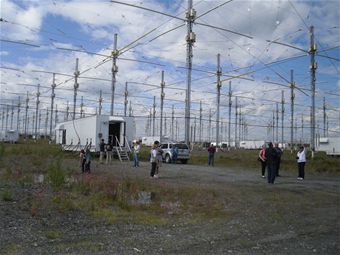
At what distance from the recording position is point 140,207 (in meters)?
12.6

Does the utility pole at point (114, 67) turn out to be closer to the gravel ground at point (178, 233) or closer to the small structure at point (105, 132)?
the small structure at point (105, 132)

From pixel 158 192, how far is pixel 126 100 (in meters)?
54.0

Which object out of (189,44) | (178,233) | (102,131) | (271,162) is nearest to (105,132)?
(102,131)

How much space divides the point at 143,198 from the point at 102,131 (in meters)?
22.7

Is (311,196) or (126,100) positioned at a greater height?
(126,100)

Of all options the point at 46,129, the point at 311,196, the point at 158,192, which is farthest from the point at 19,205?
the point at 46,129

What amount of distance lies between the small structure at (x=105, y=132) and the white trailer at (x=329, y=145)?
140 ft

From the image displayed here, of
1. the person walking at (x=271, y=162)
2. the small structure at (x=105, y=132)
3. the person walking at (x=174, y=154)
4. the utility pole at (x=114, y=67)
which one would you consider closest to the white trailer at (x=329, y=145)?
the utility pole at (x=114, y=67)

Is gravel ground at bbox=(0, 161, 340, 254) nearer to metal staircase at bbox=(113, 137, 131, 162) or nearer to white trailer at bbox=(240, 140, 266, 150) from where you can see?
metal staircase at bbox=(113, 137, 131, 162)

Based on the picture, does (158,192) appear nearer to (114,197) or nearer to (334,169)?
(114,197)

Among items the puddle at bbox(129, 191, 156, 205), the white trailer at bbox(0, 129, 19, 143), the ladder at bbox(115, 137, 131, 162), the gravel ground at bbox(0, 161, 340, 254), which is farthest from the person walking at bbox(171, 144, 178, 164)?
the white trailer at bbox(0, 129, 19, 143)

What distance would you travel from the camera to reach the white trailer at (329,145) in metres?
69.2

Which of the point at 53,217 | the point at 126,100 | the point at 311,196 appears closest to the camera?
the point at 53,217

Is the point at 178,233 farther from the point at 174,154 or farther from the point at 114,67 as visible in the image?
the point at 114,67
